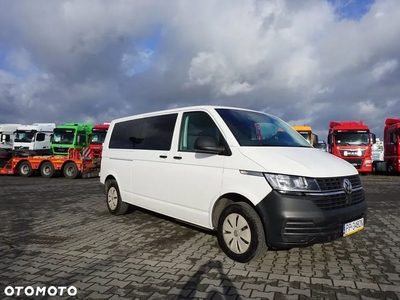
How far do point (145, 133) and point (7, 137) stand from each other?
21.4 metres

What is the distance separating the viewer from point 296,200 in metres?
3.91

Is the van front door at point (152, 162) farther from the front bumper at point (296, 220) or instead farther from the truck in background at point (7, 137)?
the truck in background at point (7, 137)

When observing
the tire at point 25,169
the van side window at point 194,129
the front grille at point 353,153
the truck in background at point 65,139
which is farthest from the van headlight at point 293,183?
the truck in background at point 65,139

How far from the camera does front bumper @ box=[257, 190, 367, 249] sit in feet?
12.8

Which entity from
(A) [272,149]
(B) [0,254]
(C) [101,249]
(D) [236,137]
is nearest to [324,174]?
(A) [272,149]

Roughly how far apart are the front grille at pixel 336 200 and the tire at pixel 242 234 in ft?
2.41

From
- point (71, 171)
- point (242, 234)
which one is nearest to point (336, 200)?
point (242, 234)

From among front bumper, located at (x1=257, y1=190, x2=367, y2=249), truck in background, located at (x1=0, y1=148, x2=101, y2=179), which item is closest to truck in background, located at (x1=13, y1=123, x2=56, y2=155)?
Result: truck in background, located at (x1=0, y1=148, x2=101, y2=179)

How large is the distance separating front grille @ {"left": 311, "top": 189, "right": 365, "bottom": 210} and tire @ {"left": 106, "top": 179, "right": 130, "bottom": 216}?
430cm

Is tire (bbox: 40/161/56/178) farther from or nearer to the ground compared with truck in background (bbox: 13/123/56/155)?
nearer to the ground

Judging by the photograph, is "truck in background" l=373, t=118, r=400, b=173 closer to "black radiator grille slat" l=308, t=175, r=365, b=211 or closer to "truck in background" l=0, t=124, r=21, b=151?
"black radiator grille slat" l=308, t=175, r=365, b=211

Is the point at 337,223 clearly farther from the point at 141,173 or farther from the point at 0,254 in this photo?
the point at 0,254

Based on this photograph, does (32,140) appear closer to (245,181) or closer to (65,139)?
(65,139)

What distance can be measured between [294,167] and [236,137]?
0.95 metres
